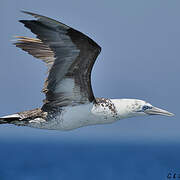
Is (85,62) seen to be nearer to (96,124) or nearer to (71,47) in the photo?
(71,47)

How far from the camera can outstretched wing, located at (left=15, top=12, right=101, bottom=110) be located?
1055cm

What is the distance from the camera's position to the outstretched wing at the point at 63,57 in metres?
10.6

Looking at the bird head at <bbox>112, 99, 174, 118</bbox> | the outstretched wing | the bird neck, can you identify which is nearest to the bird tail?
the outstretched wing

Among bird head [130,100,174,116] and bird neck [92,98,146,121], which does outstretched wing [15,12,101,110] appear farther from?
bird head [130,100,174,116]

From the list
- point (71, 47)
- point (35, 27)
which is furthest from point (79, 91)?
point (35, 27)

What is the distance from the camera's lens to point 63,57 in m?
11.3

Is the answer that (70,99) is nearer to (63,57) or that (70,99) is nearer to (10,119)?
(63,57)

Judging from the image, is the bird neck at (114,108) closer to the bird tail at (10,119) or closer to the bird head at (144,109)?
the bird head at (144,109)

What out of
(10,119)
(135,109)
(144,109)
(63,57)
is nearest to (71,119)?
(10,119)

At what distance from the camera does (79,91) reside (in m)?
12.1

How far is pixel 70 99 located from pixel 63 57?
1254 mm

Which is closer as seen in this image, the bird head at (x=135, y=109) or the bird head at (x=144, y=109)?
the bird head at (x=135, y=109)

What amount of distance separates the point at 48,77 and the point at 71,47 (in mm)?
1129

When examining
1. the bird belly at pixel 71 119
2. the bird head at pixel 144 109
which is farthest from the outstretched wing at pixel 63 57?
the bird head at pixel 144 109
